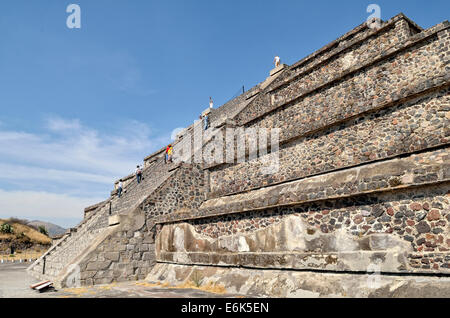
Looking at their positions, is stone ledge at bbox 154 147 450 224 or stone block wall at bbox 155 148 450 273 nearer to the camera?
stone block wall at bbox 155 148 450 273

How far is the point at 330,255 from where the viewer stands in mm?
6664

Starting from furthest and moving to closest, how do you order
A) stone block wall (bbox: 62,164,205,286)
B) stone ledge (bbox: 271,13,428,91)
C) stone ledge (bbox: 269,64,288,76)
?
stone ledge (bbox: 269,64,288,76) → stone ledge (bbox: 271,13,428,91) → stone block wall (bbox: 62,164,205,286)

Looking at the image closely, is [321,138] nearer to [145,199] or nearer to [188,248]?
[188,248]

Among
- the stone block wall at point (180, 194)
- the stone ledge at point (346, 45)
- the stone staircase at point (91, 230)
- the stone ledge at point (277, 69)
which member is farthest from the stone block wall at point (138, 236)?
the stone ledge at point (277, 69)

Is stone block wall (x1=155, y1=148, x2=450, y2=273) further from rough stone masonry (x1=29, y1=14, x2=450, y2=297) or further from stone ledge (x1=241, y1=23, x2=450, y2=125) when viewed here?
stone ledge (x1=241, y1=23, x2=450, y2=125)

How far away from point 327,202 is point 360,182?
89 cm

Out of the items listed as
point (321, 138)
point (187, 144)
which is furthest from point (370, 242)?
point (187, 144)

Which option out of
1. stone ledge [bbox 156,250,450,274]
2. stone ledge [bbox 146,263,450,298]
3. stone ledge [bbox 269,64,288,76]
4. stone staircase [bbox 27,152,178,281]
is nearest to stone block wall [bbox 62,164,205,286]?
stone staircase [bbox 27,152,178,281]

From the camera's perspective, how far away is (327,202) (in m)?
7.11

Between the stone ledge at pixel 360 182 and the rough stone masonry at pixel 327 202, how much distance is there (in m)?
0.02

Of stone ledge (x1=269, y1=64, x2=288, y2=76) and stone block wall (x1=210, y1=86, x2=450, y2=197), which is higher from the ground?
stone ledge (x1=269, y1=64, x2=288, y2=76)

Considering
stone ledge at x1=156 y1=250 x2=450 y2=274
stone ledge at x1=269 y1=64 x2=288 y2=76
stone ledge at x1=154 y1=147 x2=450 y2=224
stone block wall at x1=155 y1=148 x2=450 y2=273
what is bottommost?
stone ledge at x1=156 y1=250 x2=450 y2=274

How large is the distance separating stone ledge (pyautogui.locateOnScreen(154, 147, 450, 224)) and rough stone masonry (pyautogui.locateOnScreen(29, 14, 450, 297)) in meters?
0.02

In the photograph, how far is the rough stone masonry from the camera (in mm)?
5879
